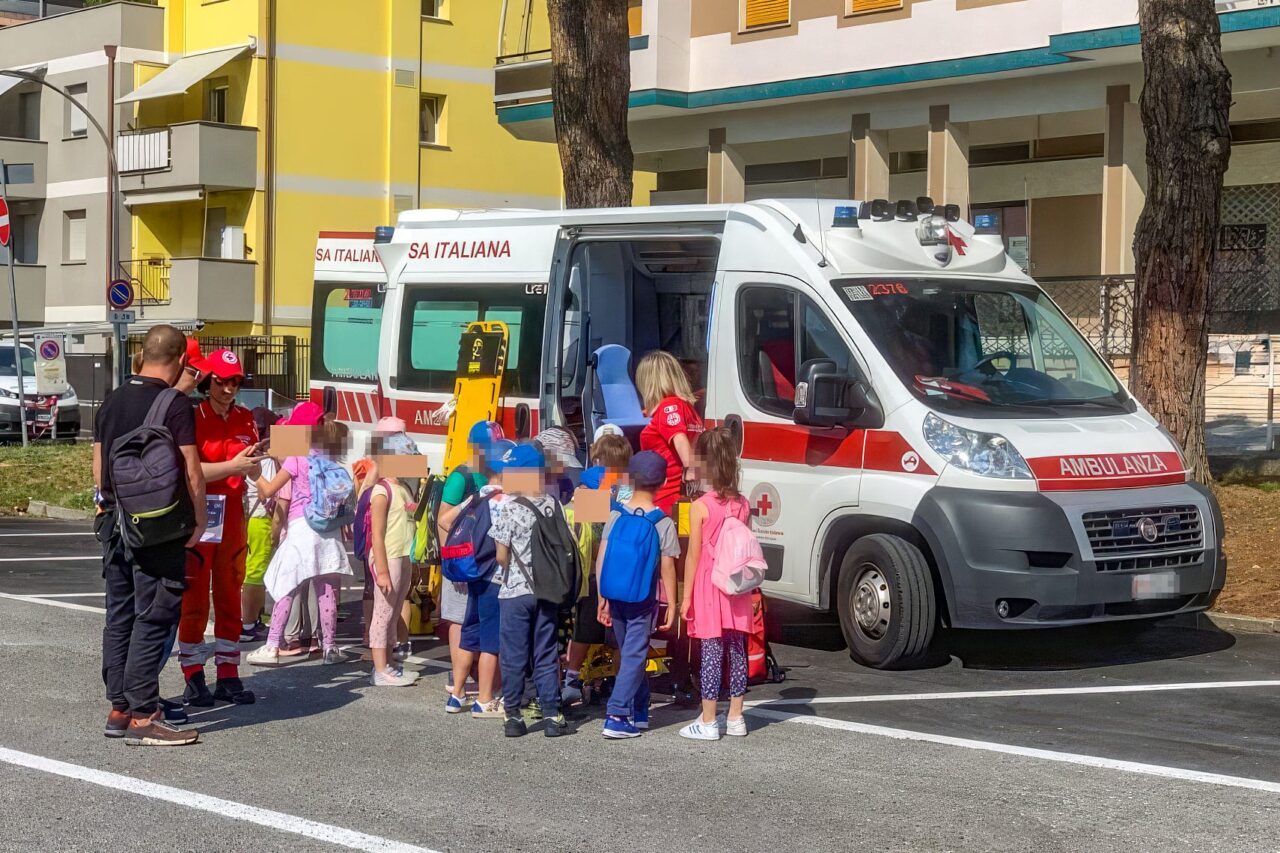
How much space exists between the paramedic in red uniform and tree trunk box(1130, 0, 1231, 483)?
7.83m

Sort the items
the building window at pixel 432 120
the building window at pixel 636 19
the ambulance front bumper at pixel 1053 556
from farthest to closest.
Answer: the building window at pixel 432 120
the building window at pixel 636 19
the ambulance front bumper at pixel 1053 556

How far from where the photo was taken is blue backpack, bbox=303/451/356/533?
938cm

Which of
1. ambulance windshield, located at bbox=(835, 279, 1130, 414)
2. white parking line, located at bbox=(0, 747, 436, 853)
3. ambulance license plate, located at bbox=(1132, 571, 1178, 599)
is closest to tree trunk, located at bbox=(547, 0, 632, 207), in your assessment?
ambulance windshield, located at bbox=(835, 279, 1130, 414)

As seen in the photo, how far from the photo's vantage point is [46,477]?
74.6ft

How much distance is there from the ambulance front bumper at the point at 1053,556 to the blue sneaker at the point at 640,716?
2.18 m

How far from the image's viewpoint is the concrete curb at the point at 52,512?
1994 centimetres

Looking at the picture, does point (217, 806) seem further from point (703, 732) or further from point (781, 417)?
point (781, 417)

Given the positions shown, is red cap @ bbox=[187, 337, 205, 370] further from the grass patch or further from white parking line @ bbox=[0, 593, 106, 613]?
the grass patch

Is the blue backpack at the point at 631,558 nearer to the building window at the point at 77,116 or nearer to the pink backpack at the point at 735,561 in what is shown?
the pink backpack at the point at 735,561

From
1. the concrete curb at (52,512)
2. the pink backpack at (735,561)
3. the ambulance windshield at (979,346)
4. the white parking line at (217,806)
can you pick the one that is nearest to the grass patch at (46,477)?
the concrete curb at (52,512)

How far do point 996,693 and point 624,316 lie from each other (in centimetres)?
505

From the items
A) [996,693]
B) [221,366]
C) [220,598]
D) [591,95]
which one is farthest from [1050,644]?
[591,95]

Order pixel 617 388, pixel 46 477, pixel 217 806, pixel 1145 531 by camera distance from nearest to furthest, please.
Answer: pixel 217 806 → pixel 1145 531 → pixel 617 388 → pixel 46 477

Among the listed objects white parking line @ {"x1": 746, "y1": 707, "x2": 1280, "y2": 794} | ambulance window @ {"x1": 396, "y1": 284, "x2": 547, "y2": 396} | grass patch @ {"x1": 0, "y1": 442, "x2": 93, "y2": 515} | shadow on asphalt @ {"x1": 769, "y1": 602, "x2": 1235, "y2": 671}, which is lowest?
white parking line @ {"x1": 746, "y1": 707, "x2": 1280, "y2": 794}
